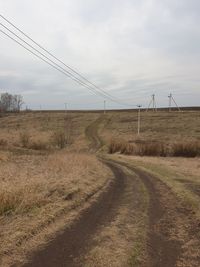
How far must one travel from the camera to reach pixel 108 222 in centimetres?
1022

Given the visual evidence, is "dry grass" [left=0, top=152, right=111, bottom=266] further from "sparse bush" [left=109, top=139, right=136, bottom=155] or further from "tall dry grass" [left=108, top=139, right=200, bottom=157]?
"sparse bush" [left=109, top=139, right=136, bottom=155]

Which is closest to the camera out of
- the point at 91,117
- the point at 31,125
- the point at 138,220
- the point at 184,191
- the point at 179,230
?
the point at 179,230

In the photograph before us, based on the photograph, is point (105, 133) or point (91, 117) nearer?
point (105, 133)

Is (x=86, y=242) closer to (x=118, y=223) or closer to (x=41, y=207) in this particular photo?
(x=118, y=223)

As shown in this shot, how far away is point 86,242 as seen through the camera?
27.5ft

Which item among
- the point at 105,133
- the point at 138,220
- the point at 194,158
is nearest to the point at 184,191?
the point at 138,220

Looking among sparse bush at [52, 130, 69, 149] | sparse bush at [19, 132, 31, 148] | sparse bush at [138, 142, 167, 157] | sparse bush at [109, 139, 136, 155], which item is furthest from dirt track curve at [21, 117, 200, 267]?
sparse bush at [52, 130, 69, 149]

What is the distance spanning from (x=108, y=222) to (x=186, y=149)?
30652 mm

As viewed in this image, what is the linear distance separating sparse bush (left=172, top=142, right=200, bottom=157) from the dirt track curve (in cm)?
2443

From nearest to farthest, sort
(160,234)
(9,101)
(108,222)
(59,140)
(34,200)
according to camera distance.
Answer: (160,234) < (108,222) < (34,200) < (59,140) < (9,101)

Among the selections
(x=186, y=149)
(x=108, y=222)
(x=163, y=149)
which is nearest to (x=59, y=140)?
(x=163, y=149)

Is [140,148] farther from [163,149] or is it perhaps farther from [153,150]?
[163,149]

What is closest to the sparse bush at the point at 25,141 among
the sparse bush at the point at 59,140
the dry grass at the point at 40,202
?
the sparse bush at the point at 59,140

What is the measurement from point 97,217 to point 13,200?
211cm
